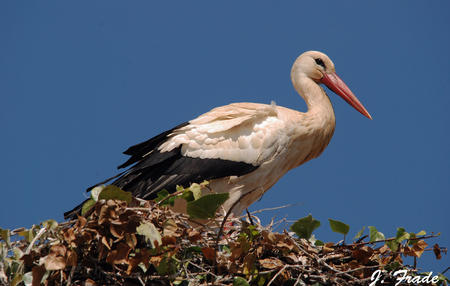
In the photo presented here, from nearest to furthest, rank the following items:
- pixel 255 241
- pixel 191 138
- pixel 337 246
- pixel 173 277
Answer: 1. pixel 173 277
2. pixel 255 241
3. pixel 337 246
4. pixel 191 138

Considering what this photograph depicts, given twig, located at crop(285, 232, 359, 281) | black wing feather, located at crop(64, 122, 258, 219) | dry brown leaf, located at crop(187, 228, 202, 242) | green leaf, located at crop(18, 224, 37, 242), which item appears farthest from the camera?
black wing feather, located at crop(64, 122, 258, 219)

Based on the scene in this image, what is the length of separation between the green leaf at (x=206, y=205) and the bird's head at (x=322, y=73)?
3122 mm

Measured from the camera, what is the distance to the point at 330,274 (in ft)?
13.4

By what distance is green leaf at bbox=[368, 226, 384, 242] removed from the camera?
4.54 metres

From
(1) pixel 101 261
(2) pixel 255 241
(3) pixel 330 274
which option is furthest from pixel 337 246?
(1) pixel 101 261

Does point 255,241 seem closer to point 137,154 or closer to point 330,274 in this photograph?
point 330,274

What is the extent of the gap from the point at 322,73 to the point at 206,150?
169 centimetres

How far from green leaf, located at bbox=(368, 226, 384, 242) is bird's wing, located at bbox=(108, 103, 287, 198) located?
1372 millimetres

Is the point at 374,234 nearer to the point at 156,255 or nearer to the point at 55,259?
the point at 156,255

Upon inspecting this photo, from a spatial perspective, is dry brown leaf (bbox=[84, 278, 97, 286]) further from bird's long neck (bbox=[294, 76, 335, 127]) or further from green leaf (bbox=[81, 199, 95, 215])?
bird's long neck (bbox=[294, 76, 335, 127])

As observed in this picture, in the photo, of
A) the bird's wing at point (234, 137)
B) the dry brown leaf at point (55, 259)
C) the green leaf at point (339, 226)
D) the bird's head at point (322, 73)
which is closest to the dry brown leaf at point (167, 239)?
the dry brown leaf at point (55, 259)

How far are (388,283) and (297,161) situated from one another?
2.03m

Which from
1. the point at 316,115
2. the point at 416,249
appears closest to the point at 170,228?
the point at 416,249
